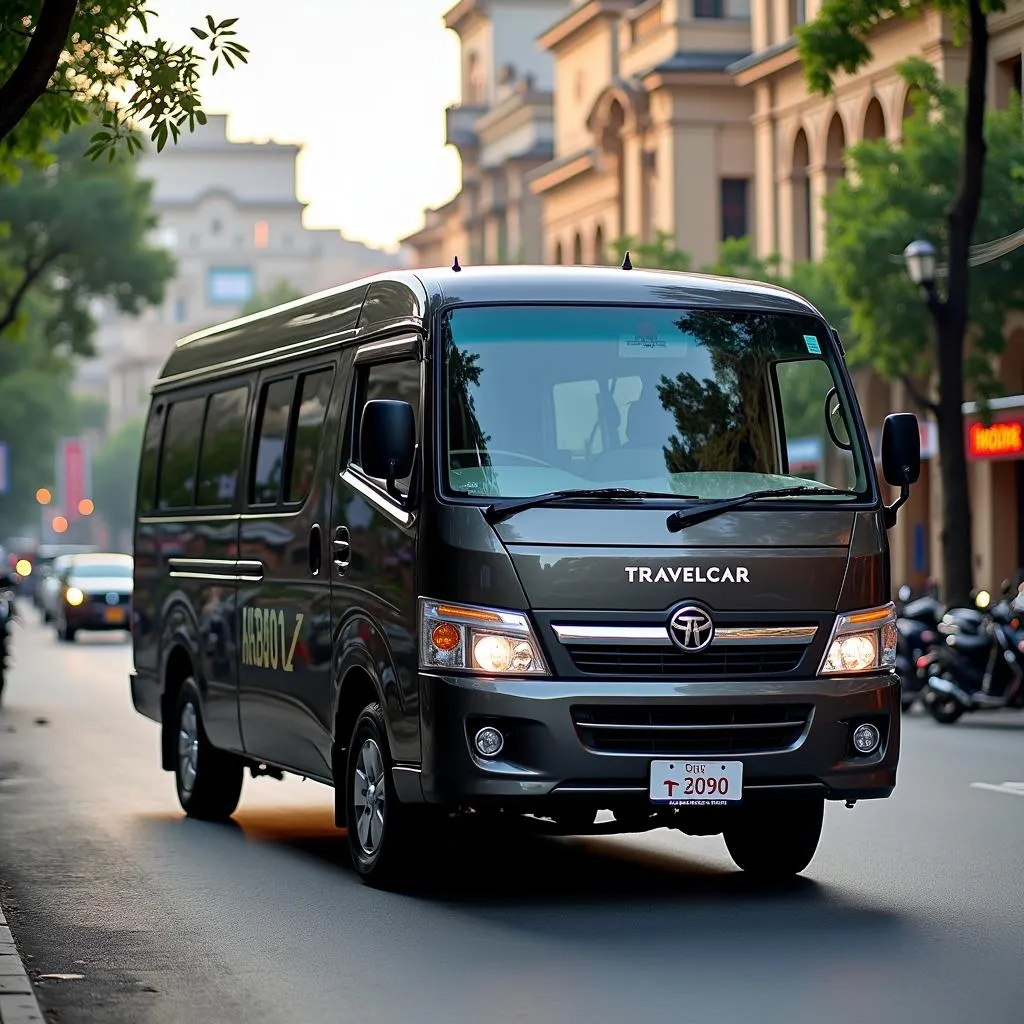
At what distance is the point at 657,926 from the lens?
9.97m

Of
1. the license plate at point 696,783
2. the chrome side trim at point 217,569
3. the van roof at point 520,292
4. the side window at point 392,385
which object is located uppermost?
the van roof at point 520,292

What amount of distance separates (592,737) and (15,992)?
2641mm

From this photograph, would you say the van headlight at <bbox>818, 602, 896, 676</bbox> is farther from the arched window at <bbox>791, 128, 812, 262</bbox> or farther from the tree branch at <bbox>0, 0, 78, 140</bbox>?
the arched window at <bbox>791, 128, 812, 262</bbox>

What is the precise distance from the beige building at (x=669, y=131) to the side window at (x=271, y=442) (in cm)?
4308

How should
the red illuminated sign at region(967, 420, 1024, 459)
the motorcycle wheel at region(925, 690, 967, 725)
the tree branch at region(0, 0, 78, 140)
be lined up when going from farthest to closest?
the red illuminated sign at region(967, 420, 1024, 459), the motorcycle wheel at region(925, 690, 967, 725), the tree branch at region(0, 0, 78, 140)

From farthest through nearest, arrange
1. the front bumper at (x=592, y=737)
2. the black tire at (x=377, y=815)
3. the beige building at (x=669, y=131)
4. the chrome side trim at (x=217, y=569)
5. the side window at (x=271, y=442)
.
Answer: the beige building at (x=669, y=131), the chrome side trim at (x=217, y=569), the side window at (x=271, y=442), the black tire at (x=377, y=815), the front bumper at (x=592, y=737)

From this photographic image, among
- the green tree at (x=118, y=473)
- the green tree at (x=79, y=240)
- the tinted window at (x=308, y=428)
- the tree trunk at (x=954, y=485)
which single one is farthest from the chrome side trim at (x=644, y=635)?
the green tree at (x=118, y=473)

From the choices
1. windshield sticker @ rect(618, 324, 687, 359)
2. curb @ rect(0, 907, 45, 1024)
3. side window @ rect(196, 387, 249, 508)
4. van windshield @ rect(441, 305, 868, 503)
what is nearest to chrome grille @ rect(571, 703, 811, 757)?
van windshield @ rect(441, 305, 868, 503)

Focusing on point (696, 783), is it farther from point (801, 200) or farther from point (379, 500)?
point (801, 200)

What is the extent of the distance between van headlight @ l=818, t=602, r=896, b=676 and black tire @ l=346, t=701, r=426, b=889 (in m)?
1.75

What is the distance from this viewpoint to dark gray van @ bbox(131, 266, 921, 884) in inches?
402

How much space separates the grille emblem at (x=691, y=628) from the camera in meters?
10.3

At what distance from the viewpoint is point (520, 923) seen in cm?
1011

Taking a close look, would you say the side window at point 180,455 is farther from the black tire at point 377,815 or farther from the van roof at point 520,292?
the black tire at point 377,815
